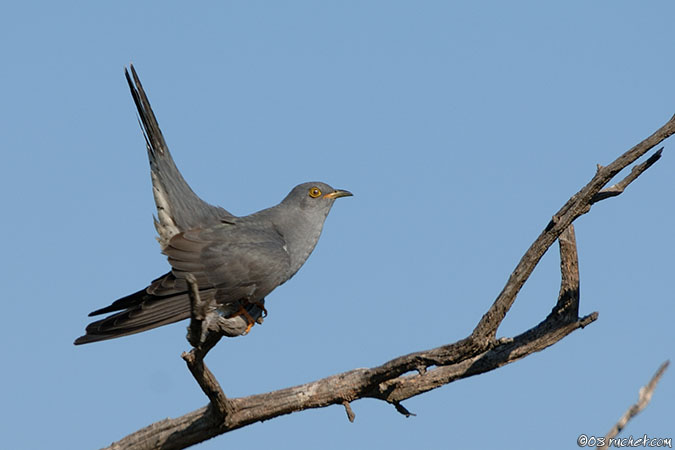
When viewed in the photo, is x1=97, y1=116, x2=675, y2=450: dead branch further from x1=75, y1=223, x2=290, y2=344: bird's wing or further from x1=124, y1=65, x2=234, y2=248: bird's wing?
x1=124, y1=65, x2=234, y2=248: bird's wing

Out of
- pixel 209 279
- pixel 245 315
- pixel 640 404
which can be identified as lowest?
pixel 640 404

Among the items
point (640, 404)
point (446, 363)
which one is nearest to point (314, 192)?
point (446, 363)

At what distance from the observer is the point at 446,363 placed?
5797 mm

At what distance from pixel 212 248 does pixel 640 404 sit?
16.2ft

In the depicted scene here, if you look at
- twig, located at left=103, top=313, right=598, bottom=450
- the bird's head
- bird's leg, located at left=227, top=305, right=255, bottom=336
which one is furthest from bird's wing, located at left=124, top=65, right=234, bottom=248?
twig, located at left=103, top=313, right=598, bottom=450

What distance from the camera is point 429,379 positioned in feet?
21.0

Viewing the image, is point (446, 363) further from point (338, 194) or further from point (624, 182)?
point (338, 194)

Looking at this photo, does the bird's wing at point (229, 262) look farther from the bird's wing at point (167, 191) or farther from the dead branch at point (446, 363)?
the dead branch at point (446, 363)

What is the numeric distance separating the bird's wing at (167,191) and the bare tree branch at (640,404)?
17.5ft

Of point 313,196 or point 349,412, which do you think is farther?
point 313,196

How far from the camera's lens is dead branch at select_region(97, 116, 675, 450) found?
5.41 metres

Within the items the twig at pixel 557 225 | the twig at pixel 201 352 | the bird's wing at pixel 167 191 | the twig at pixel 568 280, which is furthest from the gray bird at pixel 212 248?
the twig at pixel 568 280

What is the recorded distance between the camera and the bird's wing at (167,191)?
7.99 m

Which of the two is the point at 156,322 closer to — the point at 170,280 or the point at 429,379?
the point at 170,280
